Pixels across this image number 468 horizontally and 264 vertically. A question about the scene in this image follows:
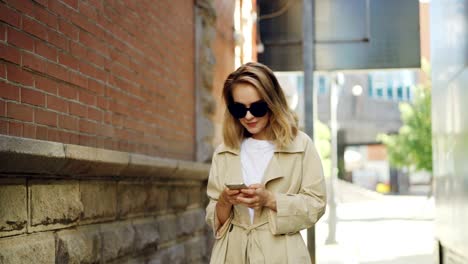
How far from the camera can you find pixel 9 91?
384 cm

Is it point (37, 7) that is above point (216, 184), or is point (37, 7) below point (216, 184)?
above

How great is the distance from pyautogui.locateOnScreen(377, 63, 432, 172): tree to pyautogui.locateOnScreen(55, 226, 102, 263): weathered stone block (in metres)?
43.4

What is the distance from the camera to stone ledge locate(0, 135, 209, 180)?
11.7ft

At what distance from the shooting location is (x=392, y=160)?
166ft

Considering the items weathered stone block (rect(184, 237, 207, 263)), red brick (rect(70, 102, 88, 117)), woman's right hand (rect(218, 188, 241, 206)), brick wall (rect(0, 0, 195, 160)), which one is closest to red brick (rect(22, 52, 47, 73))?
brick wall (rect(0, 0, 195, 160))

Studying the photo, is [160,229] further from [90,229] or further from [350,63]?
[350,63]

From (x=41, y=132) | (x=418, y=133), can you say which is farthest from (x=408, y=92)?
(x=41, y=132)

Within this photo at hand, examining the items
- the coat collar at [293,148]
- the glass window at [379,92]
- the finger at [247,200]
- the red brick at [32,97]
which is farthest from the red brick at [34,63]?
the glass window at [379,92]

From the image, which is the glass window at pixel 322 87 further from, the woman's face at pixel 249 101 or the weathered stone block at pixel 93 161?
the woman's face at pixel 249 101

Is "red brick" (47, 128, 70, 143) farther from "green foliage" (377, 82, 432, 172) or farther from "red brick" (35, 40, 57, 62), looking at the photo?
"green foliage" (377, 82, 432, 172)

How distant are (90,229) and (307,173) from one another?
1.88m

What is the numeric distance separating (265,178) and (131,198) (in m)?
2.54

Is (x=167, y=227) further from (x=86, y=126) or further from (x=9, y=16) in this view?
(x=9, y=16)

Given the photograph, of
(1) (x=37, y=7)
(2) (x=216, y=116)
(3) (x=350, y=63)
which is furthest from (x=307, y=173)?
(3) (x=350, y=63)
